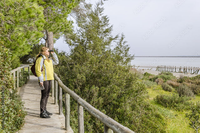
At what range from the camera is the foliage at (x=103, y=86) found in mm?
6543

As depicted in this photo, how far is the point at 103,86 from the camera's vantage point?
289 inches

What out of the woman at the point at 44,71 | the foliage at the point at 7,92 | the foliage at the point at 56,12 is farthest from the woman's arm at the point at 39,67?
the foliage at the point at 56,12

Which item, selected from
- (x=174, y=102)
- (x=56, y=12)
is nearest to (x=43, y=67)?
(x=56, y=12)

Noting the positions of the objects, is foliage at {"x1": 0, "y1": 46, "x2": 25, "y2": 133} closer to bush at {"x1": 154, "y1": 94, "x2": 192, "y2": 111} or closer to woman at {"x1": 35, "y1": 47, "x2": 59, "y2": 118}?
woman at {"x1": 35, "y1": 47, "x2": 59, "y2": 118}

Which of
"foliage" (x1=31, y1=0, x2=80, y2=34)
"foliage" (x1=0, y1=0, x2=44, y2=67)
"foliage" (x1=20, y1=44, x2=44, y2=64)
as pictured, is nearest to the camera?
"foliage" (x1=0, y1=0, x2=44, y2=67)

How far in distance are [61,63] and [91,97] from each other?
10.2 feet

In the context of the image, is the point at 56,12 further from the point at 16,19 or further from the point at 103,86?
the point at 103,86

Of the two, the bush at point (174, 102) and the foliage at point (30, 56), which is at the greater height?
the foliage at point (30, 56)

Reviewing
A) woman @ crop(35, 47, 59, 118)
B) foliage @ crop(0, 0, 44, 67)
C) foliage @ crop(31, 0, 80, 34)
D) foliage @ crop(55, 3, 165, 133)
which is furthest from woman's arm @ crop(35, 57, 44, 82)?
foliage @ crop(31, 0, 80, 34)

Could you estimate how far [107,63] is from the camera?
771 centimetres

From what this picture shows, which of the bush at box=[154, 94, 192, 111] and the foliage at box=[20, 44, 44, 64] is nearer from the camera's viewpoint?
the bush at box=[154, 94, 192, 111]

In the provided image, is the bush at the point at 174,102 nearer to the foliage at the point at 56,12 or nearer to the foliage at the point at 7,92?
the foliage at the point at 56,12

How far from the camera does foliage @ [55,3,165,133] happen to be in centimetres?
654

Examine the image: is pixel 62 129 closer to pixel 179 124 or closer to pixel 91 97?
pixel 91 97
